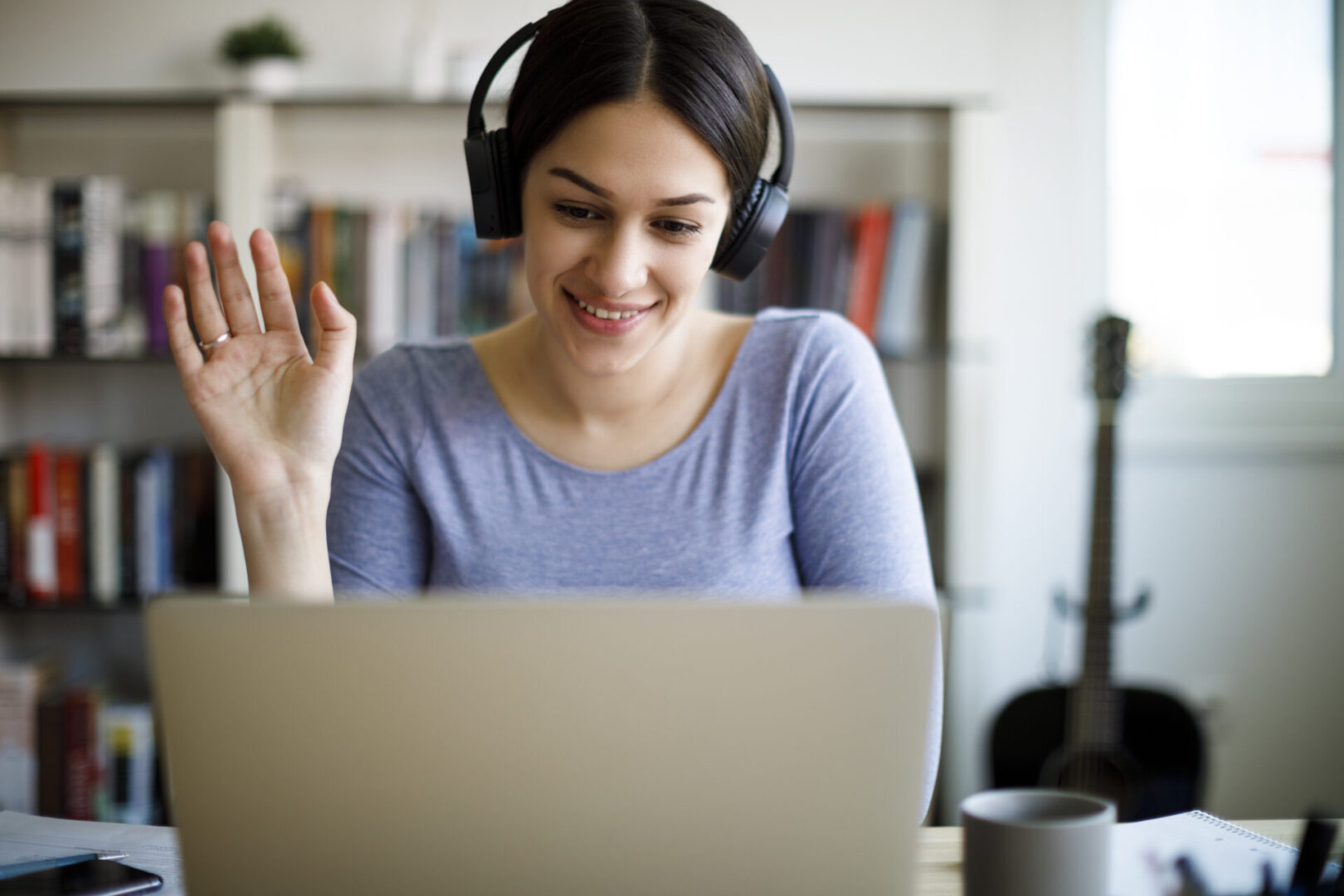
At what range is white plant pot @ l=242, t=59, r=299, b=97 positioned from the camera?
7.17 feet

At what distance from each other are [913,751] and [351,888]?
272 mm

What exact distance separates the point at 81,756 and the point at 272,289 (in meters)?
1.56

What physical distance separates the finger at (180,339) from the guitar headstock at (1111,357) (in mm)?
1593

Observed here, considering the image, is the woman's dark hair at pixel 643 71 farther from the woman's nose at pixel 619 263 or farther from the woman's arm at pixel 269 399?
the woman's arm at pixel 269 399

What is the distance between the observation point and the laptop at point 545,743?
1.73ft

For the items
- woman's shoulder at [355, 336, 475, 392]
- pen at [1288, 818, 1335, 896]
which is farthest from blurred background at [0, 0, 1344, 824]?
pen at [1288, 818, 1335, 896]

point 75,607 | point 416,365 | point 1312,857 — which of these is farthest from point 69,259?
point 1312,857

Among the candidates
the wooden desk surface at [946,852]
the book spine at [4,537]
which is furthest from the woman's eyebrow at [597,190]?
the book spine at [4,537]

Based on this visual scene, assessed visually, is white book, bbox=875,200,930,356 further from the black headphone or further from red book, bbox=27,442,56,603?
red book, bbox=27,442,56,603

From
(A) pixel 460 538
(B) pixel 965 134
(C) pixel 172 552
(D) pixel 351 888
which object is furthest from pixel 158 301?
(D) pixel 351 888

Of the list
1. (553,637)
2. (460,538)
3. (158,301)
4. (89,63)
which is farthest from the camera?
(89,63)

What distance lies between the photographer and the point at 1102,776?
6.45 feet

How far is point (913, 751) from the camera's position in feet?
1.77

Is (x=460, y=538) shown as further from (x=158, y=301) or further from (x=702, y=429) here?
(x=158, y=301)
